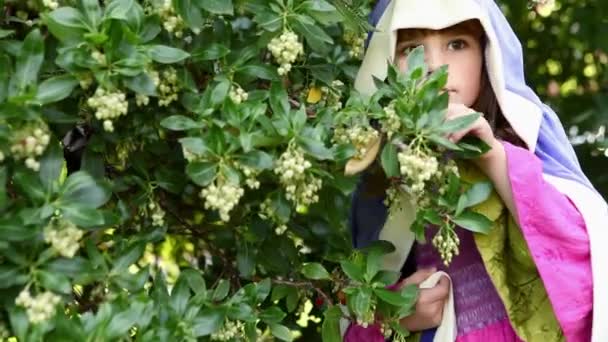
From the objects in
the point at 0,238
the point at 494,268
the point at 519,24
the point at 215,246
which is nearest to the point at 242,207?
the point at 215,246

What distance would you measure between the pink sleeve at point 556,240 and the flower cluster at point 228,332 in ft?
1.45

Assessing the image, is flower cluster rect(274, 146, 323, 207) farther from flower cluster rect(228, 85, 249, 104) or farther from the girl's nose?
the girl's nose

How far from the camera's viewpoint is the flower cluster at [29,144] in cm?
154

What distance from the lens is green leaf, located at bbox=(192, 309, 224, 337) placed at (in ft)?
5.60

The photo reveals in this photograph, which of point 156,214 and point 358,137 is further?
point 156,214

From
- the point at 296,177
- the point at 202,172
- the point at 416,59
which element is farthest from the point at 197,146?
the point at 416,59

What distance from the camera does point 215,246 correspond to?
2113mm

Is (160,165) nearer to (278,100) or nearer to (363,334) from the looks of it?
(278,100)

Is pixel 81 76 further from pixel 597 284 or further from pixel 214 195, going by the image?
pixel 597 284

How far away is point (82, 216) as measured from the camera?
5.05ft

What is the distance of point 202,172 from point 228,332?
0.30m

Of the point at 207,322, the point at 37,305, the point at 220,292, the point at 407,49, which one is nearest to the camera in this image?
the point at 37,305

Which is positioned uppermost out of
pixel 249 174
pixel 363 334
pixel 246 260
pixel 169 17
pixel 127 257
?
pixel 169 17

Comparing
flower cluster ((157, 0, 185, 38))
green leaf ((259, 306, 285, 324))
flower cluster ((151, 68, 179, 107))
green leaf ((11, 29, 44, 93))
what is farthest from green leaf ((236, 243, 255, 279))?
green leaf ((11, 29, 44, 93))
